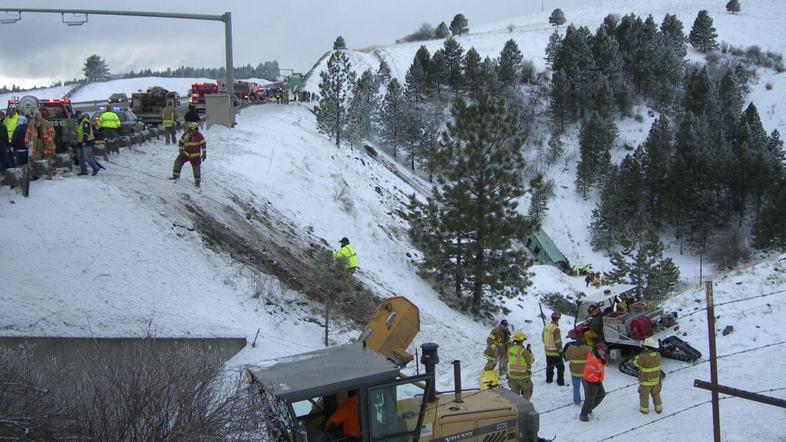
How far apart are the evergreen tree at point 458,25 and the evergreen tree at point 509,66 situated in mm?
34321

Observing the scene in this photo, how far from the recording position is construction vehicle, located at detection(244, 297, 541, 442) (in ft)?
19.7

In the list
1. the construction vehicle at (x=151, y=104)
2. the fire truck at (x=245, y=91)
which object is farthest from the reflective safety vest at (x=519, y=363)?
the fire truck at (x=245, y=91)

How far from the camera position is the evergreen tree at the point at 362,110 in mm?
38031

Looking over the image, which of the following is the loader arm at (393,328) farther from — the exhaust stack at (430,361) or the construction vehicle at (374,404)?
the exhaust stack at (430,361)

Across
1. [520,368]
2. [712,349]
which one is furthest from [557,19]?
[712,349]

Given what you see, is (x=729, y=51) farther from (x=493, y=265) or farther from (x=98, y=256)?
(x=98, y=256)

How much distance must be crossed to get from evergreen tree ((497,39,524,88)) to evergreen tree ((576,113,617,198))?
1341 centimetres

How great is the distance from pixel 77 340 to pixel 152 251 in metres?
3.02

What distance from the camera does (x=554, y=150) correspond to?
66375mm

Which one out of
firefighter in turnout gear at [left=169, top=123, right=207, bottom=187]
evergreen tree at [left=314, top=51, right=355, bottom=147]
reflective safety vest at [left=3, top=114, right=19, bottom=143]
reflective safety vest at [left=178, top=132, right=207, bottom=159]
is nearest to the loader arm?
firefighter in turnout gear at [left=169, top=123, right=207, bottom=187]

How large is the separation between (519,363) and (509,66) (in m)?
67.1

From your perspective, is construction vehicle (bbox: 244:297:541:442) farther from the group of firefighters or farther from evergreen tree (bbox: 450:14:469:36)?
evergreen tree (bbox: 450:14:469:36)

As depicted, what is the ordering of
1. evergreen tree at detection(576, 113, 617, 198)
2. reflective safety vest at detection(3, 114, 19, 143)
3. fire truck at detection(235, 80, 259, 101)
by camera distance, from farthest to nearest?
evergreen tree at detection(576, 113, 617, 198), fire truck at detection(235, 80, 259, 101), reflective safety vest at detection(3, 114, 19, 143)

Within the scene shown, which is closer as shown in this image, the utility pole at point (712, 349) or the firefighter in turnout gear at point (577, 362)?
the utility pole at point (712, 349)
